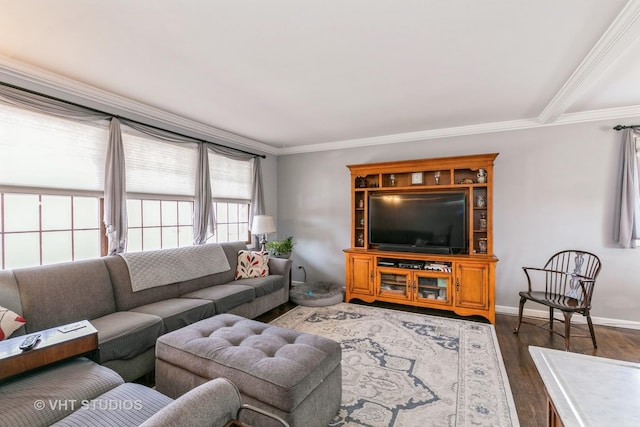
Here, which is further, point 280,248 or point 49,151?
point 280,248

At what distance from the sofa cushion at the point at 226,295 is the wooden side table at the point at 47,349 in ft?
3.78

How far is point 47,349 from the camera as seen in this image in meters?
1.56

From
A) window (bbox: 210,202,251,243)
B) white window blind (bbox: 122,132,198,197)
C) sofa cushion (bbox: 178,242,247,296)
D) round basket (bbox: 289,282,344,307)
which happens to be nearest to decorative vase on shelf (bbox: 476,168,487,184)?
round basket (bbox: 289,282,344,307)

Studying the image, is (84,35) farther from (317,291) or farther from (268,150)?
(317,291)

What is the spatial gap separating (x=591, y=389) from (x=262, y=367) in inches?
56.7

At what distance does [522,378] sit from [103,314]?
3589 mm

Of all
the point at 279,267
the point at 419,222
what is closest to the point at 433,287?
the point at 419,222

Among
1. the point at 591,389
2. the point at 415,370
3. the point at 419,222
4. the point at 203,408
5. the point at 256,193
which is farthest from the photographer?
the point at 256,193

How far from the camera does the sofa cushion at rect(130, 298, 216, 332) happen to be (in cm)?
245

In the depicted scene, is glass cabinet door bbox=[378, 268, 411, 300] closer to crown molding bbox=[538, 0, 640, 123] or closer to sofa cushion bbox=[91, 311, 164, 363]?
crown molding bbox=[538, 0, 640, 123]

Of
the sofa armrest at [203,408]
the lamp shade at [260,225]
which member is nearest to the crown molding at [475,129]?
the lamp shade at [260,225]

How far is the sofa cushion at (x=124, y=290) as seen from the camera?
8.57ft
